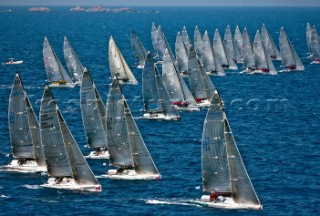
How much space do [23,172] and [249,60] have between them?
86.7m

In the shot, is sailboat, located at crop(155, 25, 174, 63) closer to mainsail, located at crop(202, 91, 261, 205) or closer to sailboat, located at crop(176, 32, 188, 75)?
sailboat, located at crop(176, 32, 188, 75)

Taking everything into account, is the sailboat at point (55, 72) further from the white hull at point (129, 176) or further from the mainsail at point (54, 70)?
the white hull at point (129, 176)

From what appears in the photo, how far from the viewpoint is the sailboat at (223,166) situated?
240 feet

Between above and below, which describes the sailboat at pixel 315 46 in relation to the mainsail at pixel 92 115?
above

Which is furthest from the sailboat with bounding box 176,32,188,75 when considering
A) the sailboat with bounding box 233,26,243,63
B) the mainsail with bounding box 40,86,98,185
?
the mainsail with bounding box 40,86,98,185

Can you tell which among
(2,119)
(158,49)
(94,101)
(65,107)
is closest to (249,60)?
(158,49)

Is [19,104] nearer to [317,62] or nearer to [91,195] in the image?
[91,195]

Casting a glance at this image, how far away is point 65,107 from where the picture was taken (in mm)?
127250

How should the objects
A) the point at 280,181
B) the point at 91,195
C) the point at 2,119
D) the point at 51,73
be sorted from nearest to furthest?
1. the point at 91,195
2. the point at 280,181
3. the point at 2,119
4. the point at 51,73

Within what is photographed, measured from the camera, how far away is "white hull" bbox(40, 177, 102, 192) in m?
79.9

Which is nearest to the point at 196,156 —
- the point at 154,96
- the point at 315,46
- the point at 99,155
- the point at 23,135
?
the point at 99,155

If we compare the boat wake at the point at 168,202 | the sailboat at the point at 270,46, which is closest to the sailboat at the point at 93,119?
Answer: the boat wake at the point at 168,202

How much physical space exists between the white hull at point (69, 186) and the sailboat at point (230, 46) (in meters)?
95.9

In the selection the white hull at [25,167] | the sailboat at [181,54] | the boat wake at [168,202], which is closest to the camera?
the boat wake at [168,202]
